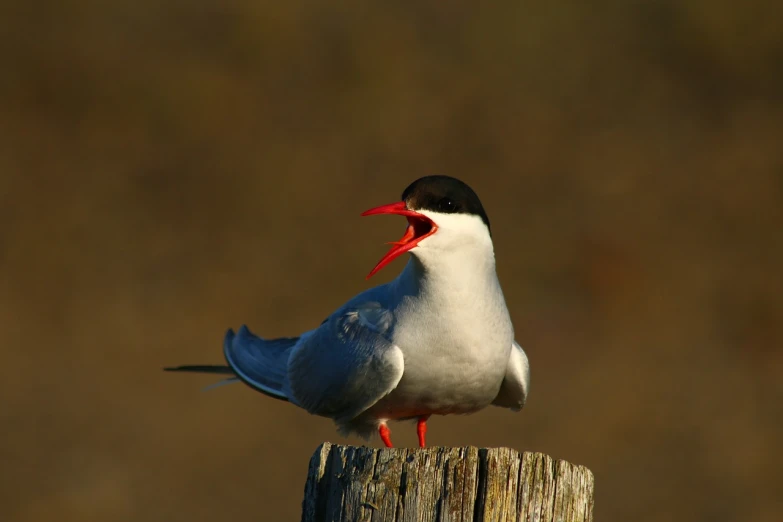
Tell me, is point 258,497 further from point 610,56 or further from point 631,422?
point 610,56

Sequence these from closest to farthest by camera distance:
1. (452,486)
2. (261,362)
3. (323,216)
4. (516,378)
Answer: (452,486)
(516,378)
(261,362)
(323,216)

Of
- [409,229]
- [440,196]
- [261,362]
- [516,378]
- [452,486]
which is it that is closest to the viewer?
[452,486]

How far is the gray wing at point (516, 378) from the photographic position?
4156 millimetres

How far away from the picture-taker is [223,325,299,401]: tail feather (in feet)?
15.1

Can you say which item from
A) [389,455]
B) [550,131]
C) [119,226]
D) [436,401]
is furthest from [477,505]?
[550,131]

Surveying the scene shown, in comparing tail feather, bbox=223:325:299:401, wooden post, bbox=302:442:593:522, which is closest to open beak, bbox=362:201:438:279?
wooden post, bbox=302:442:593:522

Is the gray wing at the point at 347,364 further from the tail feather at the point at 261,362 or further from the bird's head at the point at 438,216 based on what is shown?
the bird's head at the point at 438,216

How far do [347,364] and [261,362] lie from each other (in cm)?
78

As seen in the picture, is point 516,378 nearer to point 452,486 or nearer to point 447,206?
point 447,206

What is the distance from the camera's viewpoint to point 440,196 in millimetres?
3705

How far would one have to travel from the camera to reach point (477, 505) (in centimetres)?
263

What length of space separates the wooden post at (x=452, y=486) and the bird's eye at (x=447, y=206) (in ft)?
3.85

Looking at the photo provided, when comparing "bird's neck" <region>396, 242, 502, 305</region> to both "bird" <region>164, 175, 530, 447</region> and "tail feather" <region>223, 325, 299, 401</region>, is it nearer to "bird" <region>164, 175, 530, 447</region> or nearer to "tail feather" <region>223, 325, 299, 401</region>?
"bird" <region>164, 175, 530, 447</region>

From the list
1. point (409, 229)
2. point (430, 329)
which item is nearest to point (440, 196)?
point (409, 229)
